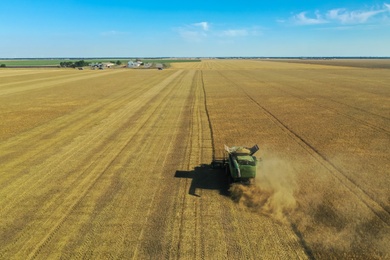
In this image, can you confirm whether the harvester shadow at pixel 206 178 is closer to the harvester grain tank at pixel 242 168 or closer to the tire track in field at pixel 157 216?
the harvester grain tank at pixel 242 168

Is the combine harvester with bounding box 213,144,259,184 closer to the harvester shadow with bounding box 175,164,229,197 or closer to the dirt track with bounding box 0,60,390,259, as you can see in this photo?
the harvester shadow with bounding box 175,164,229,197

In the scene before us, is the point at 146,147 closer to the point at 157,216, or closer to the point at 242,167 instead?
the point at 242,167

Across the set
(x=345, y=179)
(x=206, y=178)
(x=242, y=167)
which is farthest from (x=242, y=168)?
(x=345, y=179)

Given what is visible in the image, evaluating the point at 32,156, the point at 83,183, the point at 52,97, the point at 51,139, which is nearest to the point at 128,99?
the point at 52,97

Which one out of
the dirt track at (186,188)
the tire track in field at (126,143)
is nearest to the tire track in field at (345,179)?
the dirt track at (186,188)

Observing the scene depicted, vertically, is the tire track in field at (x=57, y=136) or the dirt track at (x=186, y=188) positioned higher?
the dirt track at (x=186, y=188)

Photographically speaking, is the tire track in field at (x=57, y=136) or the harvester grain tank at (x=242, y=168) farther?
the tire track in field at (x=57, y=136)

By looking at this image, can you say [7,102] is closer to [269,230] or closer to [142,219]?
[142,219]
